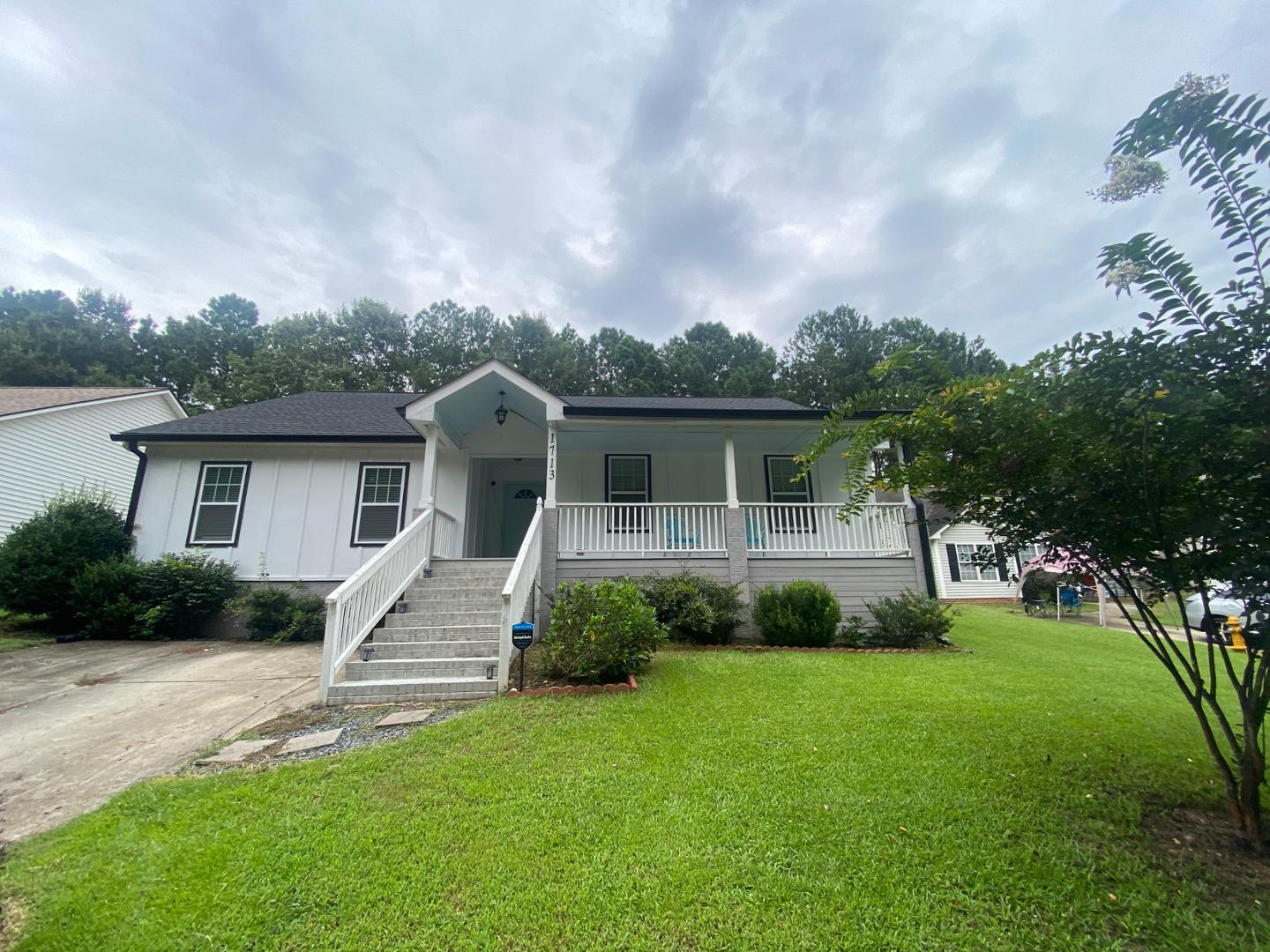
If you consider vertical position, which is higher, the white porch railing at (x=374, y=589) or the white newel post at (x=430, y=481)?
the white newel post at (x=430, y=481)

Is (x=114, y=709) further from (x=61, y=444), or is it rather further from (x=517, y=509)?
(x=61, y=444)

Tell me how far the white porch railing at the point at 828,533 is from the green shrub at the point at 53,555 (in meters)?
11.8

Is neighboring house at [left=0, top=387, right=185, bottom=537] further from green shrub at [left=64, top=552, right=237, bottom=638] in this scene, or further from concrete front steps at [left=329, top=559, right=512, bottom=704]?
concrete front steps at [left=329, top=559, right=512, bottom=704]

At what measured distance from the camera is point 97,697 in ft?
16.5

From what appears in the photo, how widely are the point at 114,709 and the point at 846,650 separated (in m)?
8.61

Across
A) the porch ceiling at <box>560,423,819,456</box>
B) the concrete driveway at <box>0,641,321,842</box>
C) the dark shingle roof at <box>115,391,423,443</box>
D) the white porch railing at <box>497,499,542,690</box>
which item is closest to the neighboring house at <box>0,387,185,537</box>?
the dark shingle roof at <box>115,391,423,443</box>

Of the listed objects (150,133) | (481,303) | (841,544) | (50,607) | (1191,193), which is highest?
(481,303)

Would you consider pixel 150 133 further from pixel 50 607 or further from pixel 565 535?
pixel 565 535

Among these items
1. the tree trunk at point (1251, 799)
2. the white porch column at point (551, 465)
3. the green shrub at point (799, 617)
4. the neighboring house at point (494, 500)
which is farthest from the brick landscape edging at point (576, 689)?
the tree trunk at point (1251, 799)

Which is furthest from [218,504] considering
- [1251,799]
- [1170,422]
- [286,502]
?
[1251,799]

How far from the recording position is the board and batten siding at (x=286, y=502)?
367 inches

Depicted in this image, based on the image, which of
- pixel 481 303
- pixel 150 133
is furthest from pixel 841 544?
pixel 481 303

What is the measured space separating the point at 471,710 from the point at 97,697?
4.17 m

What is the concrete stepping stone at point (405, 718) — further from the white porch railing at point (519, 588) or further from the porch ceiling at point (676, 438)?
the porch ceiling at point (676, 438)
